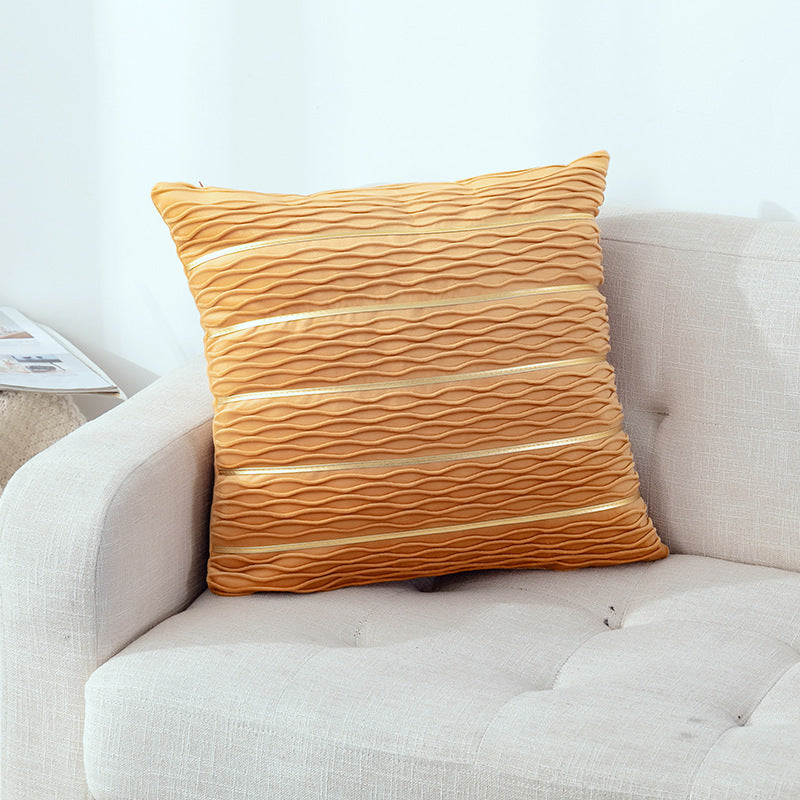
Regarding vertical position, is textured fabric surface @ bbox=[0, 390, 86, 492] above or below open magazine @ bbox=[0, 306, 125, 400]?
below

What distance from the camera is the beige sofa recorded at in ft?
3.37

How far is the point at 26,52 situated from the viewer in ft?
6.30

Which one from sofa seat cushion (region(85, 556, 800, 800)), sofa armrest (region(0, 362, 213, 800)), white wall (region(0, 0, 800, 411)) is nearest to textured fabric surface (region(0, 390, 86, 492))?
white wall (region(0, 0, 800, 411))

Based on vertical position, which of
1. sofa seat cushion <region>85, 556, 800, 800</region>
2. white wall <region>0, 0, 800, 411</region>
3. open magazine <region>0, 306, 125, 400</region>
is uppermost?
white wall <region>0, 0, 800, 411</region>

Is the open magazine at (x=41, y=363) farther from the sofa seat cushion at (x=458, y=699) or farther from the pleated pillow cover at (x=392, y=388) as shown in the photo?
the sofa seat cushion at (x=458, y=699)

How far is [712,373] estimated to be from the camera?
4.81ft

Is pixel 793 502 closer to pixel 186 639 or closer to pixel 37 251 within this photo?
pixel 186 639

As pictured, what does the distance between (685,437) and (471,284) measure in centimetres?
38

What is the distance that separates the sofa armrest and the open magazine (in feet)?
1.54

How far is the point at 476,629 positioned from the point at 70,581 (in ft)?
1.42

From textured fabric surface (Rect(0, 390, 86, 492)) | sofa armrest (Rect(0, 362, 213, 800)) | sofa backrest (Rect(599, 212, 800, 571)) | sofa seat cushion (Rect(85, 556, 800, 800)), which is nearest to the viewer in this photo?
sofa seat cushion (Rect(85, 556, 800, 800))

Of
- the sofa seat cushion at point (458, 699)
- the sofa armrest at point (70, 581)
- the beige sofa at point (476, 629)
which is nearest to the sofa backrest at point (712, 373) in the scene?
the beige sofa at point (476, 629)

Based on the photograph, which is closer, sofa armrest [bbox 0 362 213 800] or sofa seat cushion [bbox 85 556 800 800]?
sofa seat cushion [bbox 85 556 800 800]

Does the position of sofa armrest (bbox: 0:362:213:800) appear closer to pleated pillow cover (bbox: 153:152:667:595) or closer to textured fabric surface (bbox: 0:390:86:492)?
pleated pillow cover (bbox: 153:152:667:595)
